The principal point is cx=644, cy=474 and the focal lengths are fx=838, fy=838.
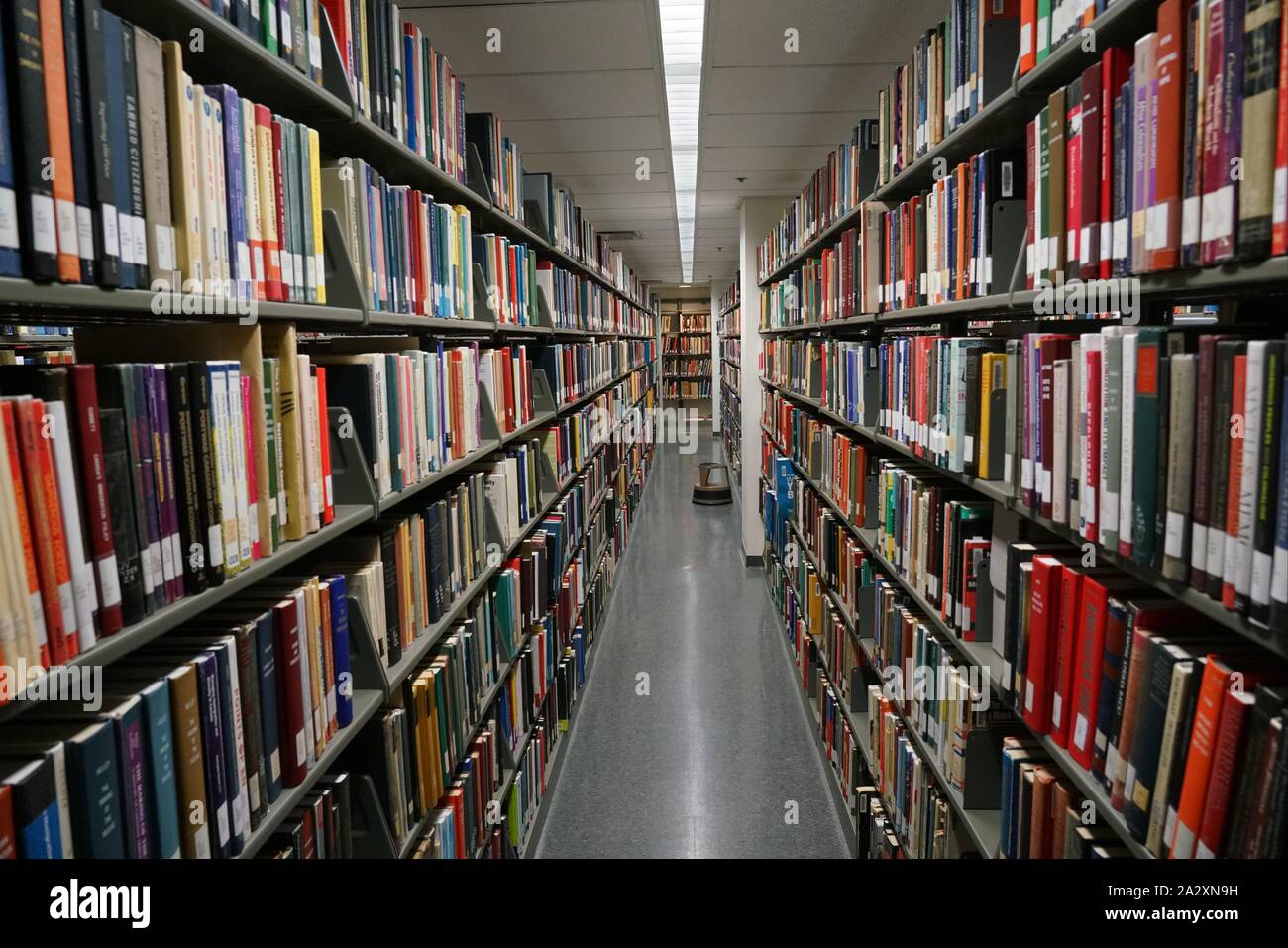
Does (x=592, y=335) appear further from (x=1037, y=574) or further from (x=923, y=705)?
(x=1037, y=574)

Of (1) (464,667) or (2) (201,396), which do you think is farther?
(1) (464,667)

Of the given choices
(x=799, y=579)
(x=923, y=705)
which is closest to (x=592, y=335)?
(x=799, y=579)

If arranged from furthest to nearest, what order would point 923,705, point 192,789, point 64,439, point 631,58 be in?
point 631,58, point 923,705, point 192,789, point 64,439

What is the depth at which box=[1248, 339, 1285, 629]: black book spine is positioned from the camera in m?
0.91

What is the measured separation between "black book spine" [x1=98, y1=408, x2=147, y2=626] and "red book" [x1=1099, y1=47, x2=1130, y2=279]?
136cm

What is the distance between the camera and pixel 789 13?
2.83 metres

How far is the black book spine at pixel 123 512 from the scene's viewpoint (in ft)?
3.14

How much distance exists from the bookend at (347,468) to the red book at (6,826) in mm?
899

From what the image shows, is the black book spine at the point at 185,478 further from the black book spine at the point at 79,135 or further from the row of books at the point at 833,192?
the row of books at the point at 833,192

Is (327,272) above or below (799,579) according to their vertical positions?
above

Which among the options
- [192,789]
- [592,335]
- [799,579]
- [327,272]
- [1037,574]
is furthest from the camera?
[592,335]

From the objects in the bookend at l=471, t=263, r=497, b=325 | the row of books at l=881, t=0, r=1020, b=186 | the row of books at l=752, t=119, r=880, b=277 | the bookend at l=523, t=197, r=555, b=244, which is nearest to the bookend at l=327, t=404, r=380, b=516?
the bookend at l=471, t=263, r=497, b=325
